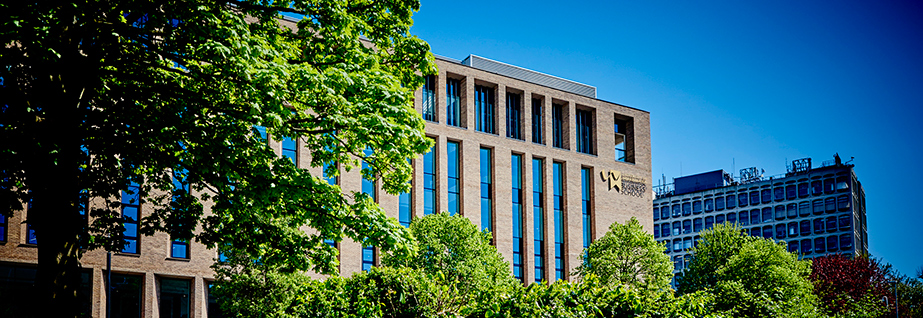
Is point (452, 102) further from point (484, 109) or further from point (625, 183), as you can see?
point (625, 183)

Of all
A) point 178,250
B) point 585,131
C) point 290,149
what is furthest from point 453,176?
point 178,250

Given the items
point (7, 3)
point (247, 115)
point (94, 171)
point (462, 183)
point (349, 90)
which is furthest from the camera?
point (462, 183)

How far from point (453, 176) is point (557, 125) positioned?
35.4 ft

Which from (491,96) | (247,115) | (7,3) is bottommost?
(247,115)

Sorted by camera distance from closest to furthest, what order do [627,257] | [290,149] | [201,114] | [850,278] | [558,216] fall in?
[201,114], [627,257], [290,149], [558,216], [850,278]

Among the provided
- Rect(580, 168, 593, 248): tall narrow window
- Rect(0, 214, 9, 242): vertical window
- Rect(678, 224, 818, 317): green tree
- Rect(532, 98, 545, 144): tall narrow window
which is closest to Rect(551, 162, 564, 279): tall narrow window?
Rect(580, 168, 593, 248): tall narrow window

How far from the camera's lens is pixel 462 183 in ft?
167

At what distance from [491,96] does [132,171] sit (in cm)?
4002

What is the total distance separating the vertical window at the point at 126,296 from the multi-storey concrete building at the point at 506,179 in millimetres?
51

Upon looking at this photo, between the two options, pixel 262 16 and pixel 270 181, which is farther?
pixel 262 16

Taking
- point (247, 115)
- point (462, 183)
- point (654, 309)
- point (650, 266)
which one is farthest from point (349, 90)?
point (462, 183)

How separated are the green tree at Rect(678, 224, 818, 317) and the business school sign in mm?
13303

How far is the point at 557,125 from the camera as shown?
57875mm

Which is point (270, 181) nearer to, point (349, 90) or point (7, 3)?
point (349, 90)
